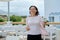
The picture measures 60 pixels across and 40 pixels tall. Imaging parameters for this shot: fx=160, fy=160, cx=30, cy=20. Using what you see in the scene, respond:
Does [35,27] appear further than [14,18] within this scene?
No

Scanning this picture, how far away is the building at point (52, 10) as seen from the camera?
7684 millimetres

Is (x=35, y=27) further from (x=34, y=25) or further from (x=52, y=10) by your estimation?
(x=52, y=10)

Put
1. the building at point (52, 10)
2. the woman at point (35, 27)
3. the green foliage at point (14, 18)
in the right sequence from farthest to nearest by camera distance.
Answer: the building at point (52, 10)
the green foliage at point (14, 18)
the woman at point (35, 27)

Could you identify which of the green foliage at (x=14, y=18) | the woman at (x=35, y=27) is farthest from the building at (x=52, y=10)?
the woman at (x=35, y=27)

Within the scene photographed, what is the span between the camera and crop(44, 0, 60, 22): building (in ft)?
25.2

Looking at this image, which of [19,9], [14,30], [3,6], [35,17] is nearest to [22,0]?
[19,9]

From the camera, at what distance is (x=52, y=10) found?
7.88m

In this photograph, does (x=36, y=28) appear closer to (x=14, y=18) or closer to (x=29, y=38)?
(x=29, y=38)

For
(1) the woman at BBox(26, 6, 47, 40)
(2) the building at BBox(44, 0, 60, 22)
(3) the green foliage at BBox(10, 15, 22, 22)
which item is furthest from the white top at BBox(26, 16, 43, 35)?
(2) the building at BBox(44, 0, 60, 22)

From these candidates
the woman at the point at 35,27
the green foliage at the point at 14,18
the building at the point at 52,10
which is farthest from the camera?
the building at the point at 52,10

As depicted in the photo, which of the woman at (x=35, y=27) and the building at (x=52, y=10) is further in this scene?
the building at (x=52, y=10)

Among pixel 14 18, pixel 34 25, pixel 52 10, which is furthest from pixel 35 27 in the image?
pixel 52 10

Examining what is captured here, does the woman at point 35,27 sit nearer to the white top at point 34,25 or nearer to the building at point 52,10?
the white top at point 34,25

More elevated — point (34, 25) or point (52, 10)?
point (52, 10)
